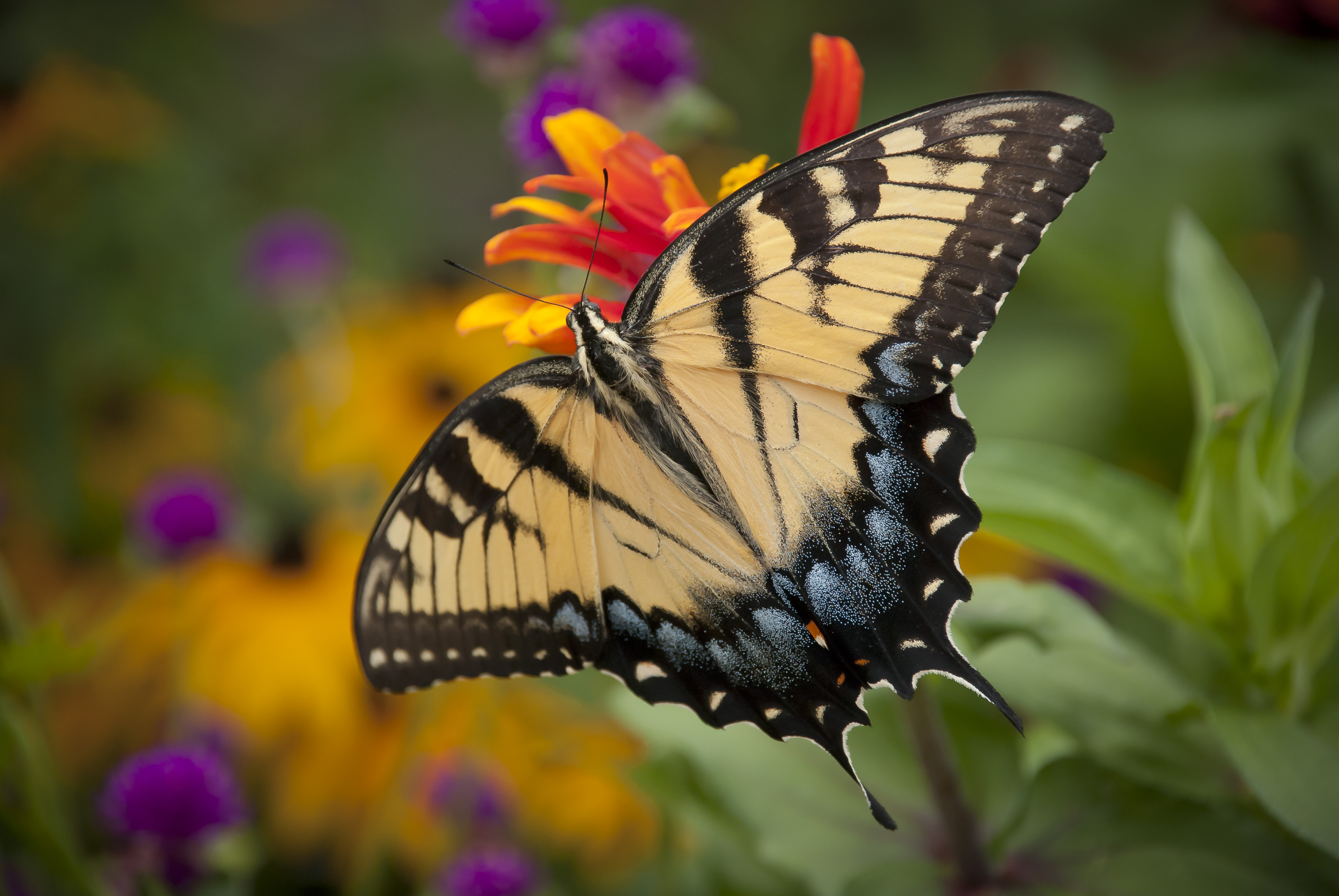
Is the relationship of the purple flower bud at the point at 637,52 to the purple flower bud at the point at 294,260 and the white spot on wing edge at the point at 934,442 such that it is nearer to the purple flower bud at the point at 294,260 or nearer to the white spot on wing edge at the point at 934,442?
the white spot on wing edge at the point at 934,442

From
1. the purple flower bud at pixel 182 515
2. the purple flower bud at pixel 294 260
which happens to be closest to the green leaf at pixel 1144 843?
the purple flower bud at pixel 182 515

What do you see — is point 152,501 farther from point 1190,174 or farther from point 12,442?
point 1190,174

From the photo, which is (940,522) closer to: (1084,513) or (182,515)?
(1084,513)

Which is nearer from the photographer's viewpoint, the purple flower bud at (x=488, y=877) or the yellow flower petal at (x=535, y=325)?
the yellow flower petal at (x=535, y=325)

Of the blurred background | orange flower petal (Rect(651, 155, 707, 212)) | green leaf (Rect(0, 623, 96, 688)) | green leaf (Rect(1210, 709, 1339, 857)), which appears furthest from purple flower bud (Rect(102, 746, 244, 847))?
green leaf (Rect(1210, 709, 1339, 857))

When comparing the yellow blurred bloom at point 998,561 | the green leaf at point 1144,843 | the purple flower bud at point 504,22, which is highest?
the purple flower bud at point 504,22

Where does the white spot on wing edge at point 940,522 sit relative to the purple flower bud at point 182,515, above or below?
below
